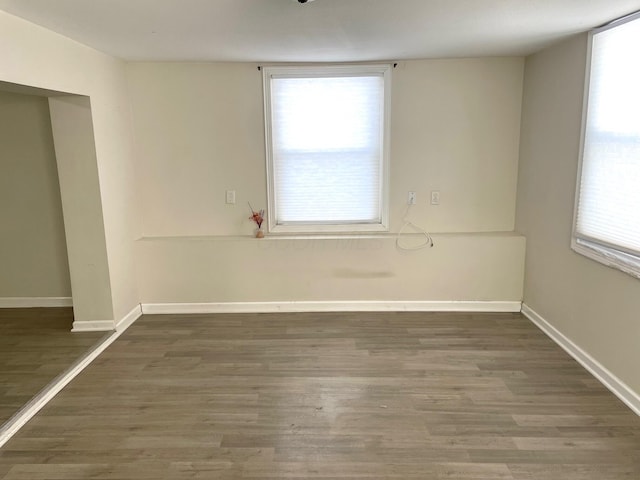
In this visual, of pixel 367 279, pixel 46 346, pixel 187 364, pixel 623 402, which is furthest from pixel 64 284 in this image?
pixel 623 402

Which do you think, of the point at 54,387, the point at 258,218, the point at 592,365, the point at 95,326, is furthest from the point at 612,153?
the point at 95,326

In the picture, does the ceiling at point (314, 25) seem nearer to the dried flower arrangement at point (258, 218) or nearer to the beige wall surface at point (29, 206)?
the beige wall surface at point (29, 206)

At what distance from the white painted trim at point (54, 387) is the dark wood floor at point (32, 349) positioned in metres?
0.06

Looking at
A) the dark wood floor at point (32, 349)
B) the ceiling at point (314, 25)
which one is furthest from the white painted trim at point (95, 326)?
the ceiling at point (314, 25)

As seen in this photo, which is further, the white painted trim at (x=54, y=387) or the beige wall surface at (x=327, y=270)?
the beige wall surface at (x=327, y=270)

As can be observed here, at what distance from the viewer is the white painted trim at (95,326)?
3.49 metres

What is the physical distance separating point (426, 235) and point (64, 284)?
3520 millimetres

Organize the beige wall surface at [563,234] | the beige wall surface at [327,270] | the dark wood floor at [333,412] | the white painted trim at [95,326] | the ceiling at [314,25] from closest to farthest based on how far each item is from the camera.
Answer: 1. the dark wood floor at [333,412]
2. the ceiling at [314,25]
3. the beige wall surface at [563,234]
4. the white painted trim at [95,326]
5. the beige wall surface at [327,270]

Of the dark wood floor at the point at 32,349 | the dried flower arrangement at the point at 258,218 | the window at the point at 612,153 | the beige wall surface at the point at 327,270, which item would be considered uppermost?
the window at the point at 612,153

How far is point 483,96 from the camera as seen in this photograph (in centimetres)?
374

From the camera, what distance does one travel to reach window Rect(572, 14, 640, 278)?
7.93 ft

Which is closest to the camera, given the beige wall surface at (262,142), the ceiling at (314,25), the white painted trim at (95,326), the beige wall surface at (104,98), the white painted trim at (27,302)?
the ceiling at (314,25)

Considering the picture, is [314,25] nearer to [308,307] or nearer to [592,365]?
[308,307]

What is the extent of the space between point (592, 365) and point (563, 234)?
0.95 meters
